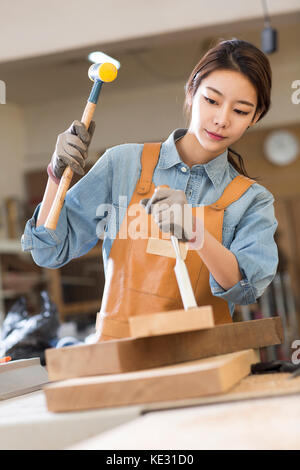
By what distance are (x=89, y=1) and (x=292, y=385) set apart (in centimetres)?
296

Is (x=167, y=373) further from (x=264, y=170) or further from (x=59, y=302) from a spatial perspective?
(x=264, y=170)

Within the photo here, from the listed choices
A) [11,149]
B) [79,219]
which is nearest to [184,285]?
[79,219]

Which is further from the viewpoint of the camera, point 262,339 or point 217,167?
point 217,167

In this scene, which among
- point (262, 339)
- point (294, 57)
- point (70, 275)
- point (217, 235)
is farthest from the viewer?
point (70, 275)

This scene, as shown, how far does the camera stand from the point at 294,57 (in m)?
5.20

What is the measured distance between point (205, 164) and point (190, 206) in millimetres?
193

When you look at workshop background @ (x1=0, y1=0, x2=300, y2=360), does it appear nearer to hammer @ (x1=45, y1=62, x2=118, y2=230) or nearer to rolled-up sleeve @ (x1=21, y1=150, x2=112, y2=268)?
rolled-up sleeve @ (x1=21, y1=150, x2=112, y2=268)

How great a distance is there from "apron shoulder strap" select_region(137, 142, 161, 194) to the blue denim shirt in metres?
0.01

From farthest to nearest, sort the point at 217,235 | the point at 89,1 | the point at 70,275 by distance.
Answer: the point at 70,275 → the point at 89,1 → the point at 217,235

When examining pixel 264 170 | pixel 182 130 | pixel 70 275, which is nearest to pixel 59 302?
pixel 70 275

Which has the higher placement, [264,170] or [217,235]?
[264,170]

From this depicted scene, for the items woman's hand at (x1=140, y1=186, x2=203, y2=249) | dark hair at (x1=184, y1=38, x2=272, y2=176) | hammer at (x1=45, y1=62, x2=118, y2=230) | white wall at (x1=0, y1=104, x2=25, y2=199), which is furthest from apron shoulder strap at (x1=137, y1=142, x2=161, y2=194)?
white wall at (x1=0, y1=104, x2=25, y2=199)

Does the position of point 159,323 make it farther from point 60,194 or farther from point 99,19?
point 99,19

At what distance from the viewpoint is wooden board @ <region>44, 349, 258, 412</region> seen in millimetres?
721
